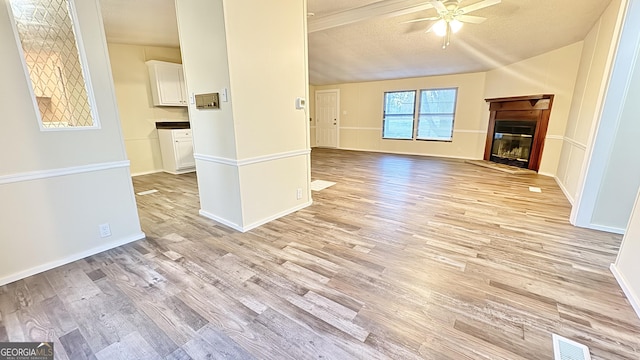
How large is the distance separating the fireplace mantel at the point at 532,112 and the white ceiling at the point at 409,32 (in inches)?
33.3

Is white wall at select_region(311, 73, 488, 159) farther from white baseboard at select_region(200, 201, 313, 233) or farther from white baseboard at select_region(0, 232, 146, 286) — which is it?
white baseboard at select_region(0, 232, 146, 286)

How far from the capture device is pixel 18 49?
6.07 ft

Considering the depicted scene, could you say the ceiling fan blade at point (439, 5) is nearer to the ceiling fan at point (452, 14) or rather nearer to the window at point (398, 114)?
the ceiling fan at point (452, 14)

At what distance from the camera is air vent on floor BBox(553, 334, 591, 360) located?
1326 mm

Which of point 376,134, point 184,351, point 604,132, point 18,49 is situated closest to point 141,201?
point 18,49

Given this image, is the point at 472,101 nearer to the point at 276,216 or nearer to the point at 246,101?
the point at 276,216

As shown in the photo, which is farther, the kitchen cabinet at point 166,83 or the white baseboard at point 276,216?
the kitchen cabinet at point 166,83

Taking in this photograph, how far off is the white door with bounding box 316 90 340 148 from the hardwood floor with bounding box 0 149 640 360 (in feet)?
21.5

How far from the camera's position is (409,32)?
15.7 feet

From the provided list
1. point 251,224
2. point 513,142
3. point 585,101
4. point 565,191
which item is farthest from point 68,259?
point 513,142

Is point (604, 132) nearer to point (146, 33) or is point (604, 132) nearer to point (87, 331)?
point (87, 331)

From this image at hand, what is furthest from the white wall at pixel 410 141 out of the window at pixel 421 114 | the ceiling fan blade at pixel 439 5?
the ceiling fan blade at pixel 439 5

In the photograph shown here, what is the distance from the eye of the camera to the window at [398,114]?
767cm

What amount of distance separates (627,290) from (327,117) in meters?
8.43
